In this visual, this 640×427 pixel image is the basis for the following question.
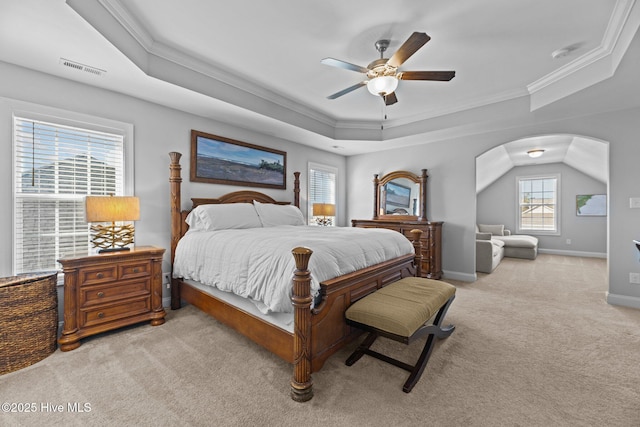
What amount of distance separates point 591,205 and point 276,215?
793 centimetres

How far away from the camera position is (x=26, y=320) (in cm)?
207

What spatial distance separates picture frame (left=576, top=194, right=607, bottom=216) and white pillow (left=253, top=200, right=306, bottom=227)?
7.40m

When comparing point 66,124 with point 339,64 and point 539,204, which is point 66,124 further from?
point 539,204

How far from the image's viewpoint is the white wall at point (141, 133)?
2.42 meters

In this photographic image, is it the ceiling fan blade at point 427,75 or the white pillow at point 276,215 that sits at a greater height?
the ceiling fan blade at point 427,75

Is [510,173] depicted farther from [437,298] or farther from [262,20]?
[262,20]

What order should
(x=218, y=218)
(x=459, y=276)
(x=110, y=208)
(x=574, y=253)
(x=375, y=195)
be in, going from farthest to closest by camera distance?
(x=574, y=253) → (x=375, y=195) → (x=459, y=276) → (x=218, y=218) → (x=110, y=208)

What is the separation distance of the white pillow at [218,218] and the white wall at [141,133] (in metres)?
0.36

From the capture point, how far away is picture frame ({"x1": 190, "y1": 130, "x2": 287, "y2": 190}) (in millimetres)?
3768

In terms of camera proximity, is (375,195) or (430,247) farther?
(375,195)

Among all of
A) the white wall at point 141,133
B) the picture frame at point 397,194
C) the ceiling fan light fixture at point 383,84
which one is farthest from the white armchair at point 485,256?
the white wall at point 141,133

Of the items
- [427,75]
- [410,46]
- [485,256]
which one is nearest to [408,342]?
[410,46]

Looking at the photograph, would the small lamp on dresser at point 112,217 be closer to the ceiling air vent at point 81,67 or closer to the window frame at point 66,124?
the window frame at point 66,124

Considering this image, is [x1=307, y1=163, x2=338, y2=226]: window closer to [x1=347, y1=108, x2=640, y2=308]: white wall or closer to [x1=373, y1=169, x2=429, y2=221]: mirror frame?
[x1=347, y1=108, x2=640, y2=308]: white wall
